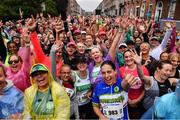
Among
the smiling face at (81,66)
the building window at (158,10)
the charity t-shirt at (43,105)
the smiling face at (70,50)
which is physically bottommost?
the building window at (158,10)

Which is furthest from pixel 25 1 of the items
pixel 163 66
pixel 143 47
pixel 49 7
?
pixel 163 66

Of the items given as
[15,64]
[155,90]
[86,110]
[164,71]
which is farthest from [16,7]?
[155,90]

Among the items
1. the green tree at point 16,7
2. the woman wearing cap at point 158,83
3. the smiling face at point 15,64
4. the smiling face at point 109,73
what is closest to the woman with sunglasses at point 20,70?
the smiling face at point 15,64

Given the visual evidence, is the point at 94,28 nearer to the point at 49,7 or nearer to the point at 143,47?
the point at 143,47

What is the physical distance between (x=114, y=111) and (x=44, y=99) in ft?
3.07

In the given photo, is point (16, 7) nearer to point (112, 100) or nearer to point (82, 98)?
point (82, 98)

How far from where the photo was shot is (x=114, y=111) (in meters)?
3.68

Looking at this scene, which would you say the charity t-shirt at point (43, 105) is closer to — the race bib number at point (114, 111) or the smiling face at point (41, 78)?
the smiling face at point (41, 78)

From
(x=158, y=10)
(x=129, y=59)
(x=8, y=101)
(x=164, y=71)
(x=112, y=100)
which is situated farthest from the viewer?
(x=158, y=10)

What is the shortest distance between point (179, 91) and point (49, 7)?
35.0 metres

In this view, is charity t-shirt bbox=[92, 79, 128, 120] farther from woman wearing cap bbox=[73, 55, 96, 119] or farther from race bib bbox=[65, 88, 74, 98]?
woman wearing cap bbox=[73, 55, 96, 119]

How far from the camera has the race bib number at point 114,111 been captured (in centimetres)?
367

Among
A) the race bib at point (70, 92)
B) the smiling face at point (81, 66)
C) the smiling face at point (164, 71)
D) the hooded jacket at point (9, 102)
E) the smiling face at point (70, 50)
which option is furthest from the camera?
the smiling face at point (70, 50)

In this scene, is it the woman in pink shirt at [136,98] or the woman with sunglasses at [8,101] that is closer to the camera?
the woman with sunglasses at [8,101]
